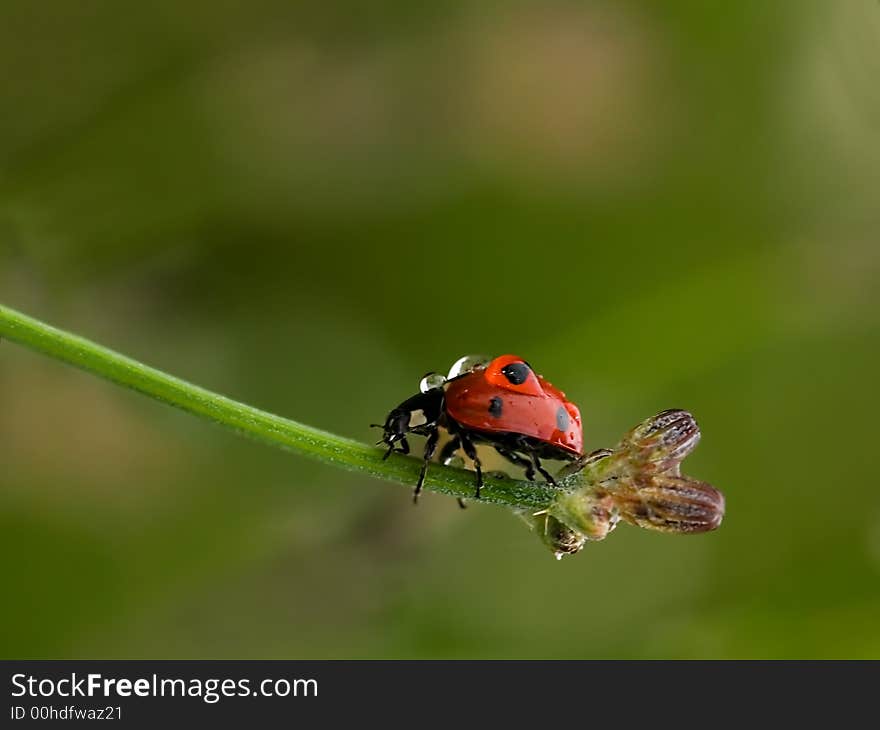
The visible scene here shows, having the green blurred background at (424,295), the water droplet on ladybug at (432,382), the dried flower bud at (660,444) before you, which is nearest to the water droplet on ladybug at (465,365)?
the water droplet on ladybug at (432,382)

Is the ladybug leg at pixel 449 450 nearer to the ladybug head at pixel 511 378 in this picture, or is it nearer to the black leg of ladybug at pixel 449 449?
the black leg of ladybug at pixel 449 449

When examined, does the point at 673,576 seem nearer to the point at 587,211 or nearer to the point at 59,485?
the point at 587,211

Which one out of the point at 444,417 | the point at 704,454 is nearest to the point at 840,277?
the point at 704,454

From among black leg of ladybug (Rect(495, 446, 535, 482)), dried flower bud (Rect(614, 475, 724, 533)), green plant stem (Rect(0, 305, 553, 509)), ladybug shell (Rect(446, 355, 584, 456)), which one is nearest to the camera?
green plant stem (Rect(0, 305, 553, 509))

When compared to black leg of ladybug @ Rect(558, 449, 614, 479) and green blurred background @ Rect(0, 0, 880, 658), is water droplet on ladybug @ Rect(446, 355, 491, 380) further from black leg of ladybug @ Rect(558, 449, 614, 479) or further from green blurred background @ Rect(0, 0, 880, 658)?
green blurred background @ Rect(0, 0, 880, 658)

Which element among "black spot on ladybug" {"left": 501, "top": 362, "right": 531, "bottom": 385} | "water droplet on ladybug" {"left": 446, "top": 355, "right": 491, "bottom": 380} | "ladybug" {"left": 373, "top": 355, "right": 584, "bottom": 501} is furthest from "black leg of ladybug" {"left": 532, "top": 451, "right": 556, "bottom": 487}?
"water droplet on ladybug" {"left": 446, "top": 355, "right": 491, "bottom": 380}
